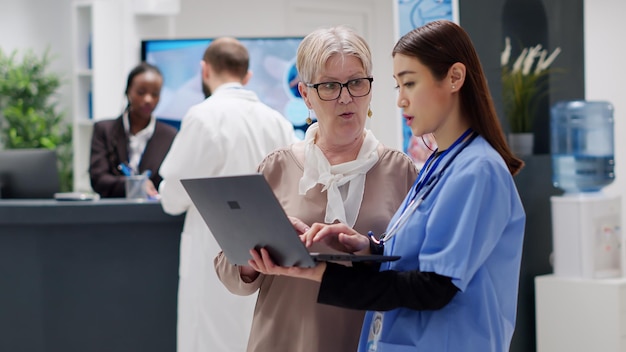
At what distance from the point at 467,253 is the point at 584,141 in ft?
10.3

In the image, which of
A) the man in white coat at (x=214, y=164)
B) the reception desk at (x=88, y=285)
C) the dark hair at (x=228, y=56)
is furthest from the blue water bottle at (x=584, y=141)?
the reception desk at (x=88, y=285)

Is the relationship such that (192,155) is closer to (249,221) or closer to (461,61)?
(249,221)

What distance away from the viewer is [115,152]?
15.3 feet

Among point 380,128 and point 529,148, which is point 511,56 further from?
point 380,128

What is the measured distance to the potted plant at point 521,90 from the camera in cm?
434

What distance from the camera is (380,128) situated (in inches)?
330

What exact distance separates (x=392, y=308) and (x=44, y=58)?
253 inches

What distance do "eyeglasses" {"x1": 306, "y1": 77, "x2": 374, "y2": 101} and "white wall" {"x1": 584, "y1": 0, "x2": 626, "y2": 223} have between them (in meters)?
4.80

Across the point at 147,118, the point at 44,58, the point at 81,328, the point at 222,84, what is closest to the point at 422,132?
the point at 222,84

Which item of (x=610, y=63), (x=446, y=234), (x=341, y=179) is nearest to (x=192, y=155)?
(x=341, y=179)

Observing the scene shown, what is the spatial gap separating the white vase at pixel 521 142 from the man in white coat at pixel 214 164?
53.9 inches

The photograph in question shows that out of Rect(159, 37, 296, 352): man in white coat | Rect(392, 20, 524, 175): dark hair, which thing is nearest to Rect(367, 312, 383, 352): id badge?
Rect(392, 20, 524, 175): dark hair

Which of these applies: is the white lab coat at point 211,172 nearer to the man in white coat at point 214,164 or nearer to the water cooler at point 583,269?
the man in white coat at point 214,164

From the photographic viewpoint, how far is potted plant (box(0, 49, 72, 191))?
721cm
